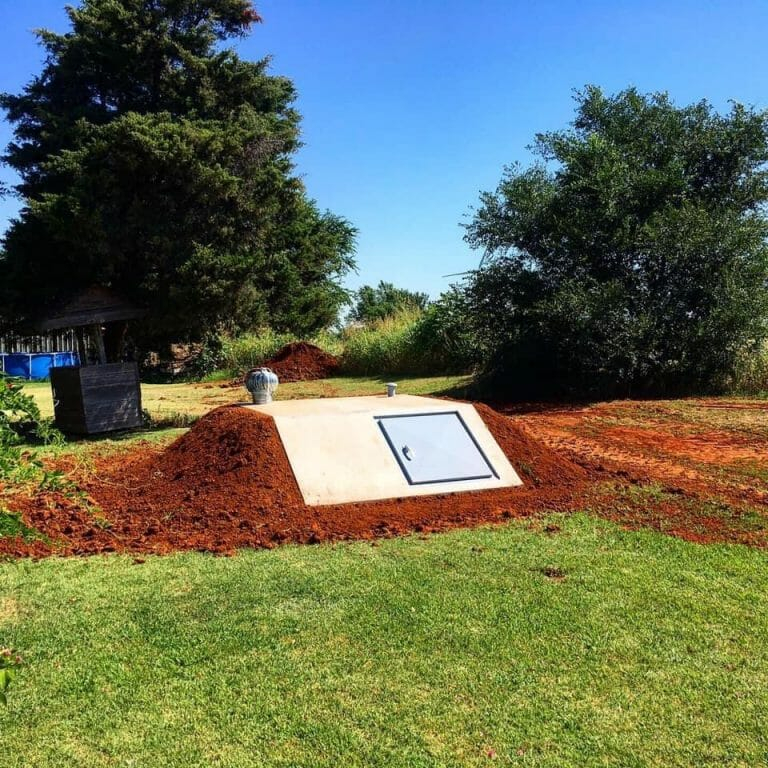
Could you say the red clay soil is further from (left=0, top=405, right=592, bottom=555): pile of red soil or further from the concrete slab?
the concrete slab

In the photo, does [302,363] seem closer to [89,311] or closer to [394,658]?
[89,311]

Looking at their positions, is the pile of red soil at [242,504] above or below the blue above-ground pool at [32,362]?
below

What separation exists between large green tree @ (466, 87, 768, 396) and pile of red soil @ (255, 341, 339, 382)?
7.78 m

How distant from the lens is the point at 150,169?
33.5 feet

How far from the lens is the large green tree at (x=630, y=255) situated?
461 inches

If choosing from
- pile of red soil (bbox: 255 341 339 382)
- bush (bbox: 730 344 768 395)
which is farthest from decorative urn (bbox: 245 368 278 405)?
pile of red soil (bbox: 255 341 339 382)

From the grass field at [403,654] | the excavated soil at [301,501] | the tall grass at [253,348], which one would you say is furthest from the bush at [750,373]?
the tall grass at [253,348]

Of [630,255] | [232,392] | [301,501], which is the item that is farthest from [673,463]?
[232,392]

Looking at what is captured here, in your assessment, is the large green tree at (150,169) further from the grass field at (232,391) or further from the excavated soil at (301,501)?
the excavated soil at (301,501)

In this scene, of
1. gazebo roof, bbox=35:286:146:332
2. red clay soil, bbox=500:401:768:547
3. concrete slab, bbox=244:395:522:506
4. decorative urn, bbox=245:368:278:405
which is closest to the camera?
red clay soil, bbox=500:401:768:547

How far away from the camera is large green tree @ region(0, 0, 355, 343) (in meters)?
9.88

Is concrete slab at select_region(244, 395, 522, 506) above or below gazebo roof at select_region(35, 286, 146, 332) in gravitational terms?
below

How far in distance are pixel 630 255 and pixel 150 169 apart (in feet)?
26.5

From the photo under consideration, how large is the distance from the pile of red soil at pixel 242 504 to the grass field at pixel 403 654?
0.98ft
